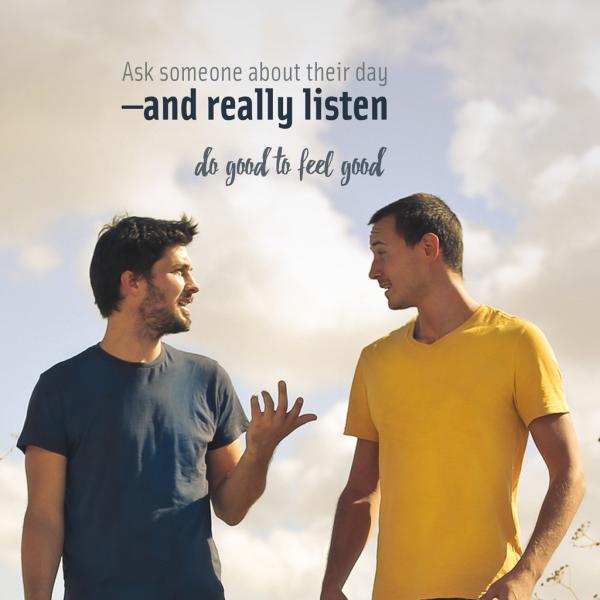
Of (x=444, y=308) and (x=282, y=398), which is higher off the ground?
(x=444, y=308)

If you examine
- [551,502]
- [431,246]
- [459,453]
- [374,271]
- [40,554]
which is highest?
[431,246]

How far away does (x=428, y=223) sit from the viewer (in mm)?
5789

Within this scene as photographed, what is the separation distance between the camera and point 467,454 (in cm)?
535

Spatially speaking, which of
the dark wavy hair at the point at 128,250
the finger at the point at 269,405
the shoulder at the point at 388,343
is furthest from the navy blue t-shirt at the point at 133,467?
the shoulder at the point at 388,343

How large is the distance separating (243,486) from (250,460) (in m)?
0.15

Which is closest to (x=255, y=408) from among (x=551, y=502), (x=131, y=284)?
(x=131, y=284)

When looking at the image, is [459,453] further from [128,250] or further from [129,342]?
[128,250]

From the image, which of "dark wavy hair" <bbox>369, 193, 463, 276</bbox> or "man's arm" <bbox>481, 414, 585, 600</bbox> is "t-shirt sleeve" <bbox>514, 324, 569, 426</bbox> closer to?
"man's arm" <bbox>481, 414, 585, 600</bbox>

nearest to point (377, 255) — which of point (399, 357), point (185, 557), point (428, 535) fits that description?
point (399, 357)

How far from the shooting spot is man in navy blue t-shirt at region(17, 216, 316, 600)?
577cm

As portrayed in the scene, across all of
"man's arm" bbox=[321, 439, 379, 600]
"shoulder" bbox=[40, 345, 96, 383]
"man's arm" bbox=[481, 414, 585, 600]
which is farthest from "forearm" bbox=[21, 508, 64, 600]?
"man's arm" bbox=[481, 414, 585, 600]

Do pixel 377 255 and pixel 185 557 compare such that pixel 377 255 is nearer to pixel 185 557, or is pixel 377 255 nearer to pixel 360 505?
pixel 360 505

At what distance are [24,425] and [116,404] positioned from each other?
48 cm

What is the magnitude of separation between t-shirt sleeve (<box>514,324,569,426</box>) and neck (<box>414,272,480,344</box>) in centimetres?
34
